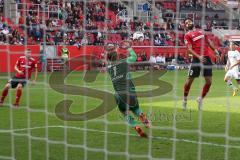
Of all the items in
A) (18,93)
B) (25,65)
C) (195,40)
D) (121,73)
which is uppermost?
(195,40)

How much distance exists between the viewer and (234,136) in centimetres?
805

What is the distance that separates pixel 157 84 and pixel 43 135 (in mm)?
10812

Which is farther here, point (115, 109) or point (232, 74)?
point (232, 74)

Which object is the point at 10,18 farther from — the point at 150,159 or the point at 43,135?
the point at 150,159

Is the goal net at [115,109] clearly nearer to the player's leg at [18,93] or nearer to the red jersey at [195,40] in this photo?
the player's leg at [18,93]

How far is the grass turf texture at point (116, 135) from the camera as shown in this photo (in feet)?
22.5

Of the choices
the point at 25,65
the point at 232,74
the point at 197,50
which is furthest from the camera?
the point at 232,74

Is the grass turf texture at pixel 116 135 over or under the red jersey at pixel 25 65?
under

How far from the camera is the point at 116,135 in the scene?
8227 mm

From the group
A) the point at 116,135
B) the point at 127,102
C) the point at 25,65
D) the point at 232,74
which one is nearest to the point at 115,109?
the point at 25,65

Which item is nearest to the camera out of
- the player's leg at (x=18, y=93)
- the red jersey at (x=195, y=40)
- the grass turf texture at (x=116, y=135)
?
the grass turf texture at (x=116, y=135)

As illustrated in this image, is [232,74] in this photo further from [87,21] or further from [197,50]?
[87,21]

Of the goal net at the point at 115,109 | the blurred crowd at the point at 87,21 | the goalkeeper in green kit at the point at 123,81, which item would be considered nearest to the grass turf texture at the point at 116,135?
the goal net at the point at 115,109

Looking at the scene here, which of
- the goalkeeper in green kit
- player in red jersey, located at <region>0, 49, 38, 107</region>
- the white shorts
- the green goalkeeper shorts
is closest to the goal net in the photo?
the goalkeeper in green kit
